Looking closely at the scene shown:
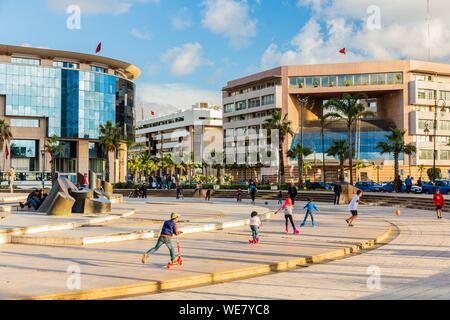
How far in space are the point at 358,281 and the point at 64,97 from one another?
90.5m

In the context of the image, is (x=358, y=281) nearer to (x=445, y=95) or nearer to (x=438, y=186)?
(x=438, y=186)

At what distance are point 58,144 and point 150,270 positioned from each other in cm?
8814

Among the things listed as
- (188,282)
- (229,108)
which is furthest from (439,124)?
(188,282)

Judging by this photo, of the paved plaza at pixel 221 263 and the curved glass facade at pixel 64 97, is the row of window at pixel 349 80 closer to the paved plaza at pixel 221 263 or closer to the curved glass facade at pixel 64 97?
the curved glass facade at pixel 64 97

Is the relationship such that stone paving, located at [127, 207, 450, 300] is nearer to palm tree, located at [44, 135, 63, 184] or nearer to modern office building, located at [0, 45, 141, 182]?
palm tree, located at [44, 135, 63, 184]

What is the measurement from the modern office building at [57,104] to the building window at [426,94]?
54208mm

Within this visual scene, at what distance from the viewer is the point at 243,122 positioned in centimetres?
11162

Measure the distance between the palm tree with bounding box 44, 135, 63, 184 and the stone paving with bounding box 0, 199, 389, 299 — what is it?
74.8 m

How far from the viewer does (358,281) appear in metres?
11.3

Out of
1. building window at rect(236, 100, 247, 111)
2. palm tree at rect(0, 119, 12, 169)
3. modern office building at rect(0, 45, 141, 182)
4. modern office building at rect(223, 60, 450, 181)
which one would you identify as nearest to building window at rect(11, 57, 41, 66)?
modern office building at rect(0, 45, 141, 182)

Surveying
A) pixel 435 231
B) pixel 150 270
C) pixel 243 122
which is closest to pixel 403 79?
pixel 243 122

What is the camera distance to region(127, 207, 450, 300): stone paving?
993 centimetres

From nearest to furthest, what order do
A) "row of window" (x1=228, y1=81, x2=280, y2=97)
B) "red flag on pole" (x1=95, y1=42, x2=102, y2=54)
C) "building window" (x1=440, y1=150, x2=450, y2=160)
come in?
"building window" (x1=440, y1=150, x2=450, y2=160) < "red flag on pole" (x1=95, y1=42, x2=102, y2=54) < "row of window" (x1=228, y1=81, x2=280, y2=97)

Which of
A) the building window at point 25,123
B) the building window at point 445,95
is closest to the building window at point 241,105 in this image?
the building window at point 445,95
